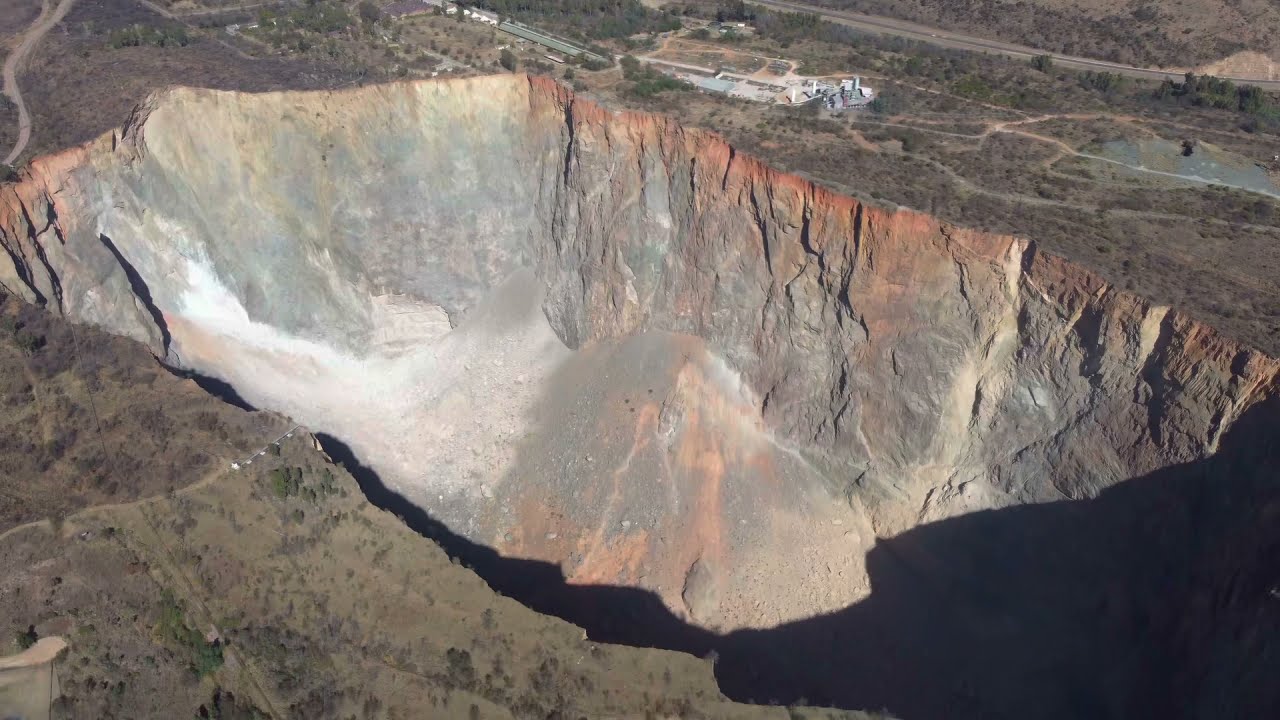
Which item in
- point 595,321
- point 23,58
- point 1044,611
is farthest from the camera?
point 23,58

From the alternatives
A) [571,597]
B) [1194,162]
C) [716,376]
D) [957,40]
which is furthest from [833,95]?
[571,597]

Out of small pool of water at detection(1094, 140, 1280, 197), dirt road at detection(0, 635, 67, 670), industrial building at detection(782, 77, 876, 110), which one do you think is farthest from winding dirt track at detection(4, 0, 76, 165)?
small pool of water at detection(1094, 140, 1280, 197)

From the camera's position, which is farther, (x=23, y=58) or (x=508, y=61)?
(x=23, y=58)

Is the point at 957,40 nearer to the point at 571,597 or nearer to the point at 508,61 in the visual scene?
the point at 508,61

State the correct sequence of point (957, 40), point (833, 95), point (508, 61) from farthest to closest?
point (957, 40) → point (833, 95) → point (508, 61)

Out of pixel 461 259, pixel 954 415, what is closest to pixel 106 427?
pixel 461 259

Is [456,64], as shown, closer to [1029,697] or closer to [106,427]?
[106,427]
